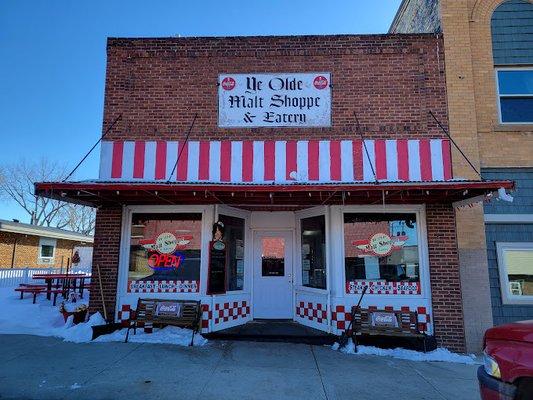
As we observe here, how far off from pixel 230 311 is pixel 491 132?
7129 millimetres

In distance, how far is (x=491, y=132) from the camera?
9.28 m

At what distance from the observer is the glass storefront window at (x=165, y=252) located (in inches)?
354

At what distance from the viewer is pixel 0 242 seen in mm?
20234

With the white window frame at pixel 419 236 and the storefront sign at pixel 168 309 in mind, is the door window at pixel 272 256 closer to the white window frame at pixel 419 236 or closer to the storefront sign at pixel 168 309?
the white window frame at pixel 419 236

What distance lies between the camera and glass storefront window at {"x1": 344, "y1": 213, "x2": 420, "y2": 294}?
876cm

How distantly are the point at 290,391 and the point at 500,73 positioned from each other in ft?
28.4

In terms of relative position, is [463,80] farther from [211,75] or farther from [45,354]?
[45,354]

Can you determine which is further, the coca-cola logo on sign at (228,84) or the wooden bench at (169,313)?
the coca-cola logo on sign at (228,84)

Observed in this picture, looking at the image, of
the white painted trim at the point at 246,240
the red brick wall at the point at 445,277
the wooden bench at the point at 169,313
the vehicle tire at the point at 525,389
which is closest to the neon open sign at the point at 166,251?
the wooden bench at the point at 169,313

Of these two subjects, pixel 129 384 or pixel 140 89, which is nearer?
pixel 129 384

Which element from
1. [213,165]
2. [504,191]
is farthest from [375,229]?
[213,165]

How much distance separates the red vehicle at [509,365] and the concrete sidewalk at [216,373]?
6.69ft

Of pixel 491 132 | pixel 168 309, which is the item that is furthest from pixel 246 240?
pixel 491 132

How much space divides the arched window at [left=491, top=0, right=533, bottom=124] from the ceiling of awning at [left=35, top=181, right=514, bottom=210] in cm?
294
